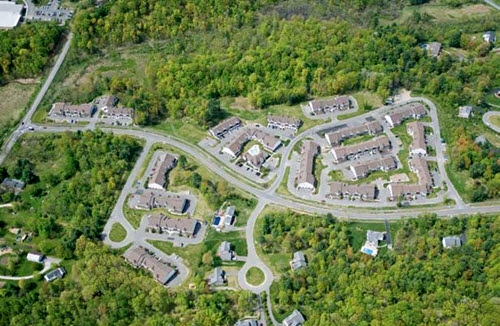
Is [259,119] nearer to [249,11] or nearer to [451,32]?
[249,11]

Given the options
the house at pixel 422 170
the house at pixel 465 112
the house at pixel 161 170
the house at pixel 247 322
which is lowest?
the house at pixel 247 322

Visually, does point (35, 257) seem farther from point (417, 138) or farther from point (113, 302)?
point (417, 138)

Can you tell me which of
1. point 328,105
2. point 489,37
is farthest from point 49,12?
point 489,37

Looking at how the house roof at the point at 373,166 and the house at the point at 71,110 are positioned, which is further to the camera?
the house at the point at 71,110

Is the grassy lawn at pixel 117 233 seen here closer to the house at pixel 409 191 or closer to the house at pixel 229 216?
the house at pixel 229 216

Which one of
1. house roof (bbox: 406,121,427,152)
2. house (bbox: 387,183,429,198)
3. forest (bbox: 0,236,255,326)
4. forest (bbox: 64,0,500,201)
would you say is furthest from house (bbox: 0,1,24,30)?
house (bbox: 387,183,429,198)

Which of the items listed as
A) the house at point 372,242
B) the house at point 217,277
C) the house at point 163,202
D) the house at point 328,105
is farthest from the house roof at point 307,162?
the house at point 217,277

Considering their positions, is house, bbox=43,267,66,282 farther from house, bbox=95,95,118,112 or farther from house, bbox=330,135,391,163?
house, bbox=330,135,391,163
